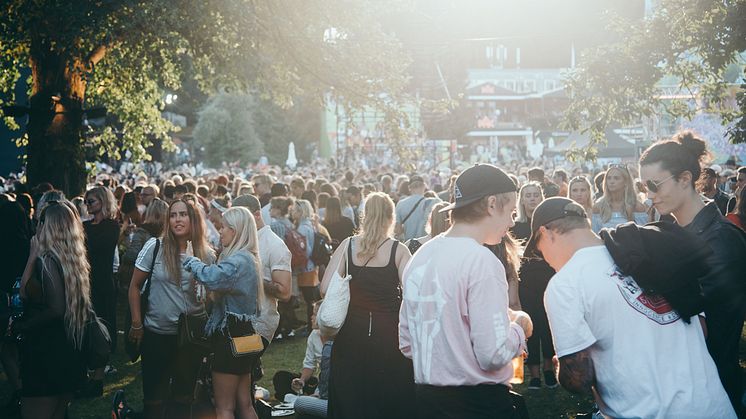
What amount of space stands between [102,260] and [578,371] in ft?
22.0

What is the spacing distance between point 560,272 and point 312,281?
842 cm

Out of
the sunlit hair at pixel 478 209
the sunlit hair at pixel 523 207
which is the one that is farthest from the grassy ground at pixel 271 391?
the sunlit hair at pixel 478 209

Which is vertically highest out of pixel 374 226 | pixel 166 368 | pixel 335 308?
pixel 374 226

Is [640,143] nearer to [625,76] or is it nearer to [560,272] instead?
[625,76]

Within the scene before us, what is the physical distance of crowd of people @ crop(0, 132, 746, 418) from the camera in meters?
3.12

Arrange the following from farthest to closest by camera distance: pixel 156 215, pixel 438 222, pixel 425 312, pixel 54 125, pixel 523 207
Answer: pixel 54 125 → pixel 523 207 → pixel 156 215 → pixel 438 222 → pixel 425 312

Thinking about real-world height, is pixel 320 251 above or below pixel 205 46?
below

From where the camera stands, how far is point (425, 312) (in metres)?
3.55

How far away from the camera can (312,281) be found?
1144 centimetres

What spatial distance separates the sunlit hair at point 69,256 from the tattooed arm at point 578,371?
382 cm

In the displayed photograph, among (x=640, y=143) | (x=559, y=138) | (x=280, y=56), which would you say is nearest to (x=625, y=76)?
(x=280, y=56)

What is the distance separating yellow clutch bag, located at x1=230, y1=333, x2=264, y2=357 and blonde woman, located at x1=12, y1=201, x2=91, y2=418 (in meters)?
1.09

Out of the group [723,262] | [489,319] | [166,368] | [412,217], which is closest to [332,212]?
[412,217]

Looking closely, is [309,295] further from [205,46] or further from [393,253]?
[393,253]
